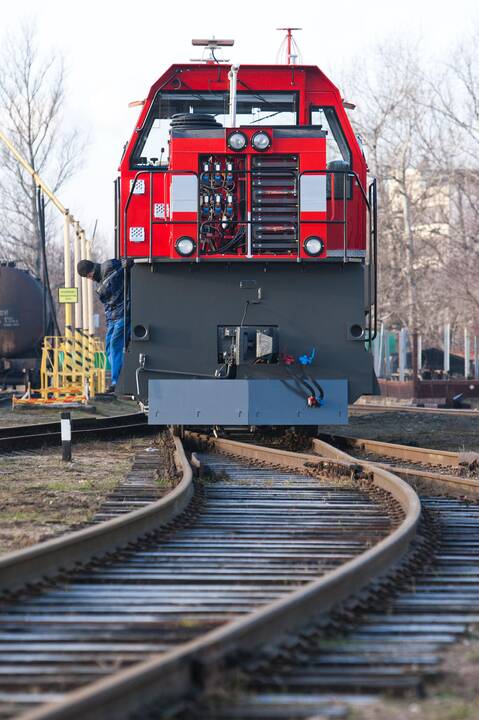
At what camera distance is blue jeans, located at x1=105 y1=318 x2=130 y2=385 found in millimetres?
11898

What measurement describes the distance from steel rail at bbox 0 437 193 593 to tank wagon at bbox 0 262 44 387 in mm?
22583

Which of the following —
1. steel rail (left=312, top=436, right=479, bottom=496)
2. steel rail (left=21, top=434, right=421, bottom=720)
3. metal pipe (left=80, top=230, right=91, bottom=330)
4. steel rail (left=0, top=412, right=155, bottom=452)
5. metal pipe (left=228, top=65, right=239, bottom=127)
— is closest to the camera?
steel rail (left=21, top=434, right=421, bottom=720)

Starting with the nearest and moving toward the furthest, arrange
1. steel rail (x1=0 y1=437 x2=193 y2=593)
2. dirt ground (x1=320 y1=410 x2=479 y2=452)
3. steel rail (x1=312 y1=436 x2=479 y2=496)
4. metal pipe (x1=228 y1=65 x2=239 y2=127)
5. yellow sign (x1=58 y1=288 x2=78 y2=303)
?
steel rail (x1=0 y1=437 x2=193 y2=593) → steel rail (x1=312 y1=436 x2=479 y2=496) → metal pipe (x1=228 y1=65 x2=239 y2=127) → dirt ground (x1=320 y1=410 x2=479 y2=452) → yellow sign (x1=58 y1=288 x2=78 y2=303)

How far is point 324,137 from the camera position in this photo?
37.0ft

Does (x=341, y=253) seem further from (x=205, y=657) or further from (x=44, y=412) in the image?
(x=44, y=412)

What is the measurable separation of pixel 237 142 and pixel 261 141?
269 mm

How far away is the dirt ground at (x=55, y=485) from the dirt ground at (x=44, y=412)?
17.6 feet

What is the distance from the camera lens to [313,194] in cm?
1111

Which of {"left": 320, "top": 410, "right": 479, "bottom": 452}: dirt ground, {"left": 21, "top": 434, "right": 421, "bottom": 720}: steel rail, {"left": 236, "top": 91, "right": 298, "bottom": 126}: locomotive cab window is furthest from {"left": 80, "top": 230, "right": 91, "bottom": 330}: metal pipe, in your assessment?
{"left": 21, "top": 434, "right": 421, "bottom": 720}: steel rail

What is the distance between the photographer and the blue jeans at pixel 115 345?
11.9 m

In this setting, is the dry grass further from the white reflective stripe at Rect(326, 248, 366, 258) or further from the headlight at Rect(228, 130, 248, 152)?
the headlight at Rect(228, 130, 248, 152)

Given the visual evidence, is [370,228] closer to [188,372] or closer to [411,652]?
[188,372]

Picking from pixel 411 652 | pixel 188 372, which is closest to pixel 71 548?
pixel 411 652

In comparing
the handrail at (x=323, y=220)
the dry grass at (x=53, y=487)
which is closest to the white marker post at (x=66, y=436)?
the dry grass at (x=53, y=487)
